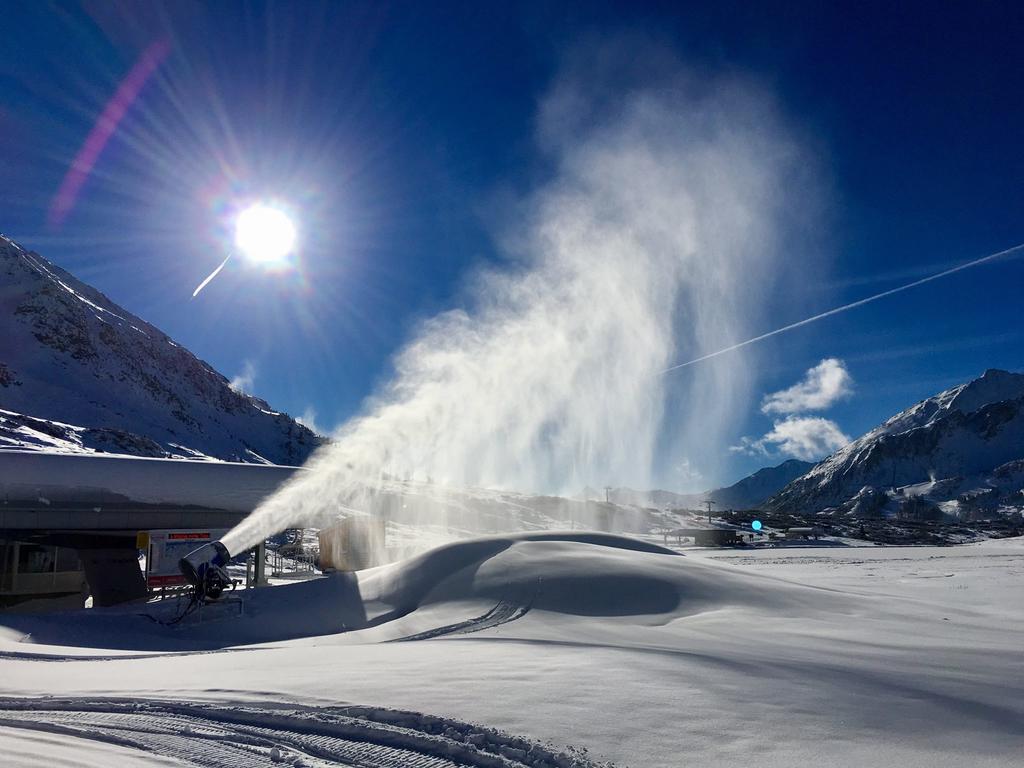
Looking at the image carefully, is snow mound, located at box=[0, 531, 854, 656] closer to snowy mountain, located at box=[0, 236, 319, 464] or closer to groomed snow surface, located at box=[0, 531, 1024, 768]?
groomed snow surface, located at box=[0, 531, 1024, 768]

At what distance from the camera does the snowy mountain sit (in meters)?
128

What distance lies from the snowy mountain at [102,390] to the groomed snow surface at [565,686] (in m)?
111

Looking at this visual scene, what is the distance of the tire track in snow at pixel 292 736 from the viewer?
5387 mm

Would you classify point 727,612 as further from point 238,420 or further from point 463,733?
point 238,420

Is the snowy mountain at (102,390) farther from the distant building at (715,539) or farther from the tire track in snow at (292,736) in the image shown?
the tire track in snow at (292,736)

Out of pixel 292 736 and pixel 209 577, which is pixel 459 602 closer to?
pixel 209 577

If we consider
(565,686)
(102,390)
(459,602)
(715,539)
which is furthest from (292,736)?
(102,390)

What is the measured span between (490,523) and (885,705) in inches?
3494

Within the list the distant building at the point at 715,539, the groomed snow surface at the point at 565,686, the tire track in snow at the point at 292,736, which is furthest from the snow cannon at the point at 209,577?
the distant building at the point at 715,539

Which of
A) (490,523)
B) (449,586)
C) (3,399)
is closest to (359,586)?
(449,586)

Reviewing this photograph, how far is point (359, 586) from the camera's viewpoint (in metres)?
20.0

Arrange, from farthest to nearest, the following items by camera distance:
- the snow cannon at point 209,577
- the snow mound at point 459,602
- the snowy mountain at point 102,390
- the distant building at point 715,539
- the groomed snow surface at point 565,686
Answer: the snowy mountain at point 102,390 → the distant building at point 715,539 → the snow cannon at point 209,577 → the snow mound at point 459,602 → the groomed snow surface at point 565,686

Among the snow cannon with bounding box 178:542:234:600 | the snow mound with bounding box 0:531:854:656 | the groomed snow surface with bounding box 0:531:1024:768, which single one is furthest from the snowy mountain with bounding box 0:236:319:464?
the groomed snow surface with bounding box 0:531:1024:768

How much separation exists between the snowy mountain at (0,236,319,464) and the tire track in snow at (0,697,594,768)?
4552 inches
